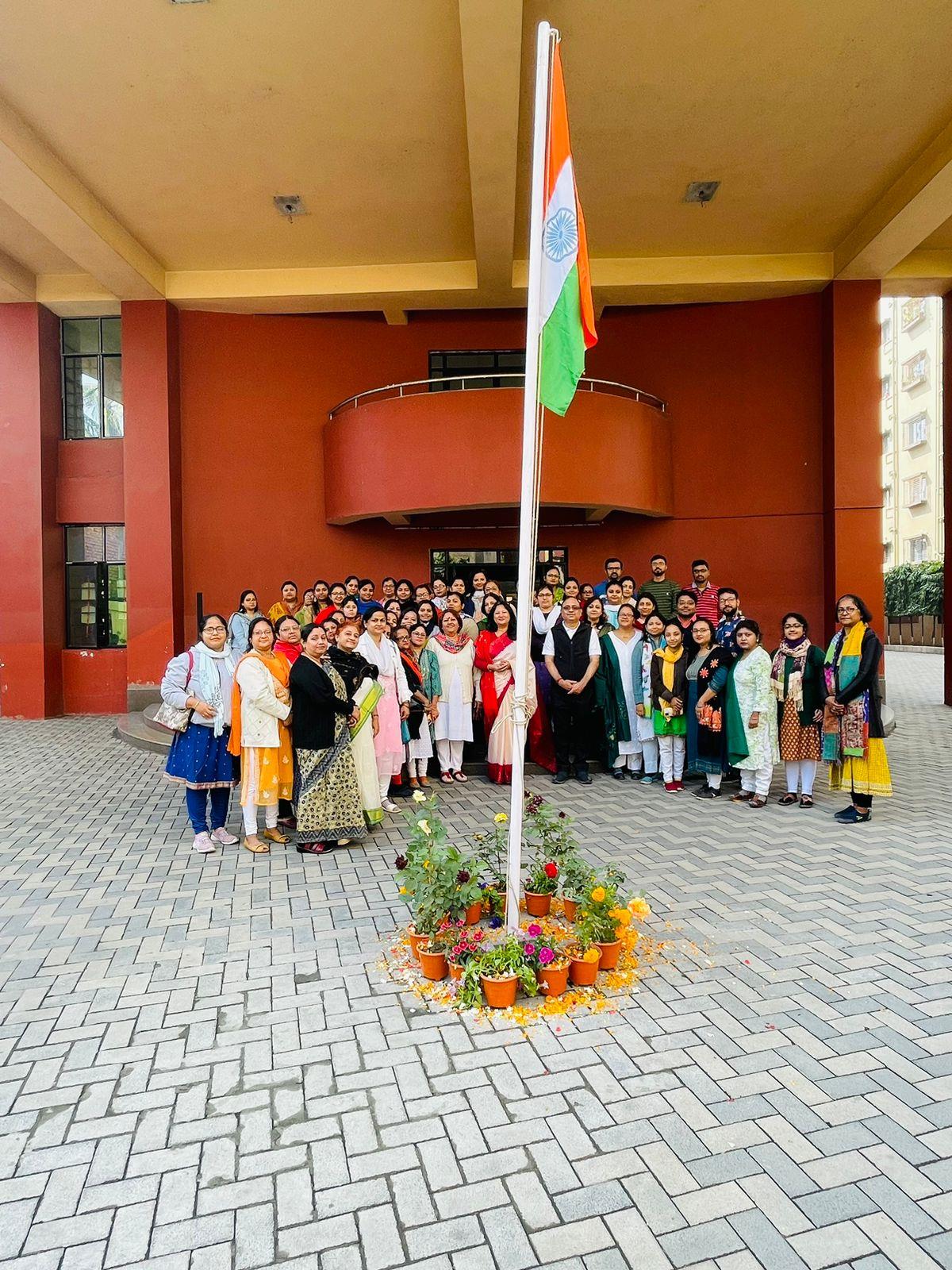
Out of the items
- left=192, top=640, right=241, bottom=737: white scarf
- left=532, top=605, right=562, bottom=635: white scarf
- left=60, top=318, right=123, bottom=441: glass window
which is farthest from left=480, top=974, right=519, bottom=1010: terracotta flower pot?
left=60, top=318, right=123, bottom=441: glass window

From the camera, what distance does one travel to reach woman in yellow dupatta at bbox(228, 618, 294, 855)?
524 cm

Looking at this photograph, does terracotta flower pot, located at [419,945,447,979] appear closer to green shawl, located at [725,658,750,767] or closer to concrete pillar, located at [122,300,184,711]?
green shawl, located at [725,658,750,767]

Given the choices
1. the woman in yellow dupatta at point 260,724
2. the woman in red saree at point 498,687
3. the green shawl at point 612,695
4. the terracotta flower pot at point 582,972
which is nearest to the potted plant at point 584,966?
the terracotta flower pot at point 582,972

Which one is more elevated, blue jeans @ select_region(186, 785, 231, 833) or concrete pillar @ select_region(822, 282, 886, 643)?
concrete pillar @ select_region(822, 282, 886, 643)

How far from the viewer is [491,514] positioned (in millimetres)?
12258

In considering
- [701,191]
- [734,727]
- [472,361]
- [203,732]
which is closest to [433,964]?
[203,732]

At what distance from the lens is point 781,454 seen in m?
12.2

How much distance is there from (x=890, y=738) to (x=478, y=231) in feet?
28.5

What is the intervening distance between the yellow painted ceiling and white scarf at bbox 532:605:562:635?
16.9ft

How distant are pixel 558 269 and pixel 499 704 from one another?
4.70 metres

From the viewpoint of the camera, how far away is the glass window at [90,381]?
492 inches

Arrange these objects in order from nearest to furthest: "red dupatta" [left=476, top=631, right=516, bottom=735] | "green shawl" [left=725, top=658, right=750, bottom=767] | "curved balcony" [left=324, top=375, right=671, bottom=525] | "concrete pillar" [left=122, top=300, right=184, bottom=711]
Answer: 1. "green shawl" [left=725, top=658, right=750, bottom=767]
2. "red dupatta" [left=476, top=631, right=516, bottom=735]
3. "curved balcony" [left=324, top=375, right=671, bottom=525]
4. "concrete pillar" [left=122, top=300, right=184, bottom=711]

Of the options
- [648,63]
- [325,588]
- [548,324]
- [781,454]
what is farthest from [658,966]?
[781,454]

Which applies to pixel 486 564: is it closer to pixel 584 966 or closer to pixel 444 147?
pixel 444 147
